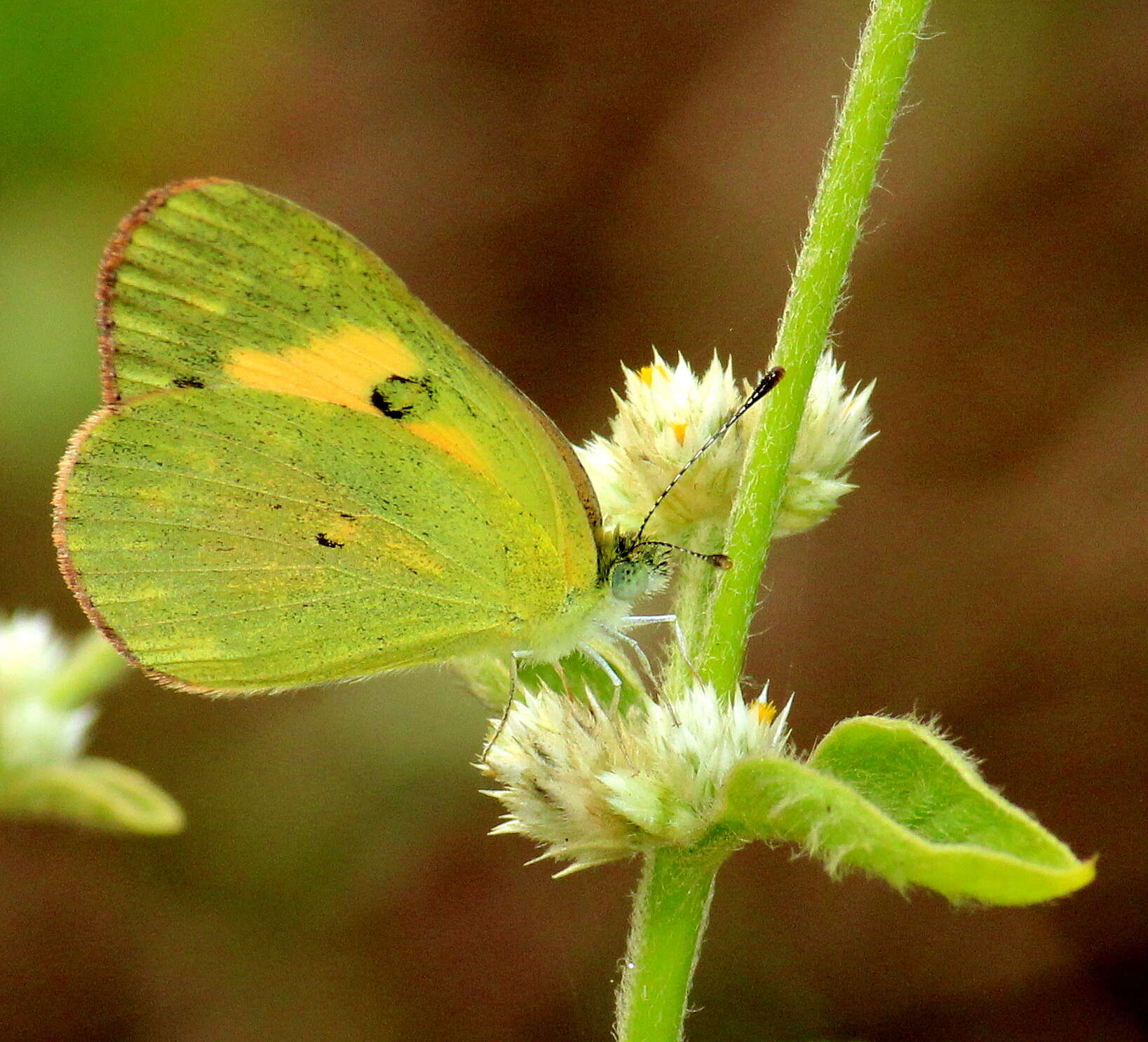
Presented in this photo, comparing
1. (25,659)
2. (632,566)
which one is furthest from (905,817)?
(25,659)

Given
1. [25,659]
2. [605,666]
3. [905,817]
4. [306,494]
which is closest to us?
[905,817]

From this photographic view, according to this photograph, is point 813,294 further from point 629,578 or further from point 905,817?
point 629,578

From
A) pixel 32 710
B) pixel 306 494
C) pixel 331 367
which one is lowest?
pixel 32 710

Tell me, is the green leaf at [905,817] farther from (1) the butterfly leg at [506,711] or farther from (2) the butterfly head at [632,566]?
(2) the butterfly head at [632,566]

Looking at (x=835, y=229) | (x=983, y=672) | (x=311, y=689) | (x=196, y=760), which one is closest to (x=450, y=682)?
(x=311, y=689)

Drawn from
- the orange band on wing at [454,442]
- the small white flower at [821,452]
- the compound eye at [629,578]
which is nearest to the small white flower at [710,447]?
the small white flower at [821,452]
